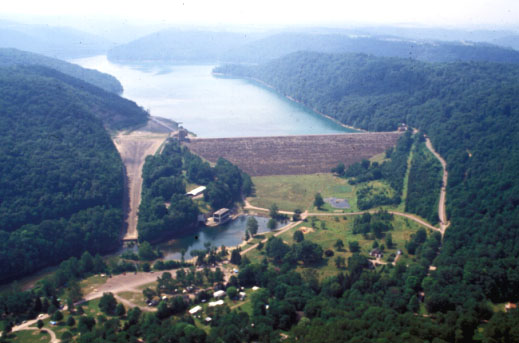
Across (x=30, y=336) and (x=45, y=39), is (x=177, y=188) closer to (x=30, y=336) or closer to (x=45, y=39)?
(x=30, y=336)

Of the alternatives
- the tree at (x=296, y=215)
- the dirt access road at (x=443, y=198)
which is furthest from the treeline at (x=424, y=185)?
the tree at (x=296, y=215)

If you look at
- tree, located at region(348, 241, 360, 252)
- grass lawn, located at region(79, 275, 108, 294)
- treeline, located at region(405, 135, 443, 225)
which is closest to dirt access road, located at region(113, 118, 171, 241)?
grass lawn, located at region(79, 275, 108, 294)

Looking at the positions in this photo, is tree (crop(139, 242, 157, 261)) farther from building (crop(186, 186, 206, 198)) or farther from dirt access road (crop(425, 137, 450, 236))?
dirt access road (crop(425, 137, 450, 236))

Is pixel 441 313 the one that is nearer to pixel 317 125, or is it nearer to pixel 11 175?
pixel 11 175

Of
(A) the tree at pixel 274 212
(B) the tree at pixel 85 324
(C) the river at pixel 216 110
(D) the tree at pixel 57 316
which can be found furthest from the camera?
(A) the tree at pixel 274 212

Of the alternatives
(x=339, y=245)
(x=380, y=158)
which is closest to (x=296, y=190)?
(x=339, y=245)

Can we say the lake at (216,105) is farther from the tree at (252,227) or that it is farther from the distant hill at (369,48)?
the tree at (252,227)
